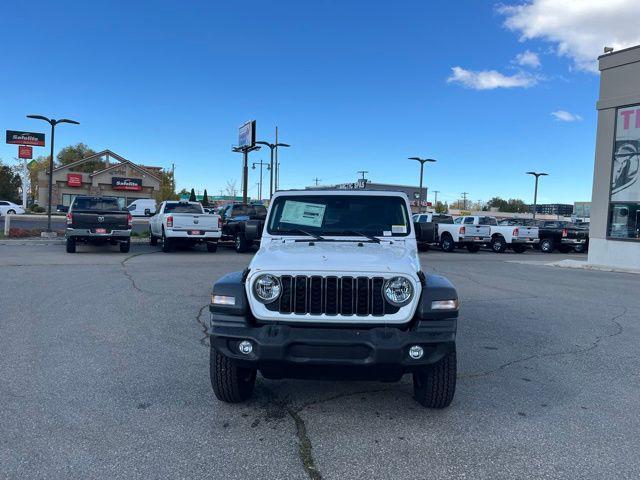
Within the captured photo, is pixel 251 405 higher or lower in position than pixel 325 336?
lower

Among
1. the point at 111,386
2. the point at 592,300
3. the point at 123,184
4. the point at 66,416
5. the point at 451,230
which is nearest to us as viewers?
the point at 66,416

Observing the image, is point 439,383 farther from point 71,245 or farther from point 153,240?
point 153,240

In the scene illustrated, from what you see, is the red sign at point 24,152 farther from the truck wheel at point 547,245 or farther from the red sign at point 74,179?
the red sign at point 74,179

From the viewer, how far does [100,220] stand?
17.0 meters

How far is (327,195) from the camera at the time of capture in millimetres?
5484

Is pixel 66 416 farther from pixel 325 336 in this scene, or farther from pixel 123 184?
pixel 123 184

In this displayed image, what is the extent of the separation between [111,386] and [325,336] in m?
2.28

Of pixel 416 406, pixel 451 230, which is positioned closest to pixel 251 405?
pixel 416 406

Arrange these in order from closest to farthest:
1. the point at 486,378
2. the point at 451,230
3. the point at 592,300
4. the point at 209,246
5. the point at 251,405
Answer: the point at 251,405 → the point at 486,378 → the point at 592,300 → the point at 209,246 → the point at 451,230

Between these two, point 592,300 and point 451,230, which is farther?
point 451,230

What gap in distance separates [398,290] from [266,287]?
38.7 inches

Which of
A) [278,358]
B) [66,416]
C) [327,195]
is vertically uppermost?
[327,195]

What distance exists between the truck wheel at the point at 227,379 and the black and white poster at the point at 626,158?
1786 centimetres

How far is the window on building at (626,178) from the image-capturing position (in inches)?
709
